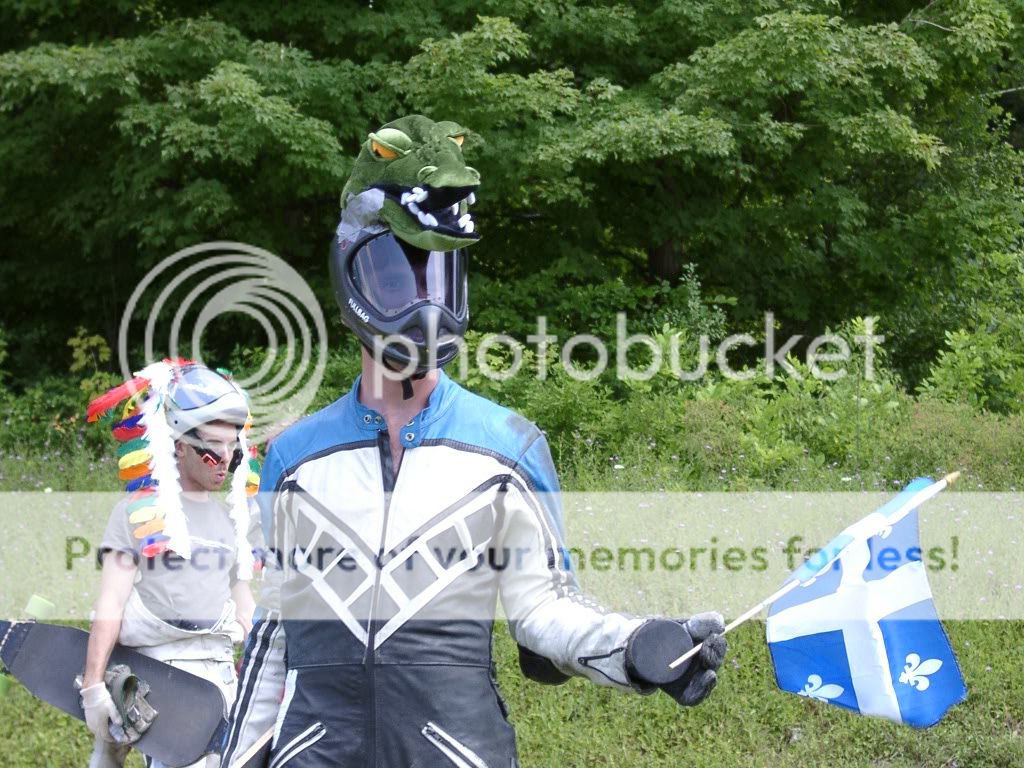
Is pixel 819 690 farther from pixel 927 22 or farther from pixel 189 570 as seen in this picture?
pixel 927 22

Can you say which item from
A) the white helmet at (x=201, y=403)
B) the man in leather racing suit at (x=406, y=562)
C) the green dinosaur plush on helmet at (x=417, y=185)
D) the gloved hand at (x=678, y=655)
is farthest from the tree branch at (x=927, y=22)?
→ the gloved hand at (x=678, y=655)

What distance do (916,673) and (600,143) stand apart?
22.3 ft

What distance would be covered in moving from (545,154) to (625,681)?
7.33 metres

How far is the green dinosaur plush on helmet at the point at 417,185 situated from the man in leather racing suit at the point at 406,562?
0.04 metres

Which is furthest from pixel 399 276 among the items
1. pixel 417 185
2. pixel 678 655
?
pixel 678 655

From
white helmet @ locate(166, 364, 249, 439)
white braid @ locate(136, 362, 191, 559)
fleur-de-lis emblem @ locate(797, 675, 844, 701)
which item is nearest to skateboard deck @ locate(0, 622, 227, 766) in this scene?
white braid @ locate(136, 362, 191, 559)

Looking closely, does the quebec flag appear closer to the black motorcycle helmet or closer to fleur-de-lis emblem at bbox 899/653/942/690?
fleur-de-lis emblem at bbox 899/653/942/690

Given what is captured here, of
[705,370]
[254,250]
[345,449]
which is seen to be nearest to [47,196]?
[254,250]

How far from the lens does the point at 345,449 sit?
2623 mm

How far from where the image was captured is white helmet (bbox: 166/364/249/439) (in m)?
4.25

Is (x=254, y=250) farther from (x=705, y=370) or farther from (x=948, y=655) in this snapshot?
(x=948, y=655)

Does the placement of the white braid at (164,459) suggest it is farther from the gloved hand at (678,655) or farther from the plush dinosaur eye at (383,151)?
the gloved hand at (678,655)

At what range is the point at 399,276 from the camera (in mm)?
2576

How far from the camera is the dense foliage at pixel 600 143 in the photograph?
943 centimetres
